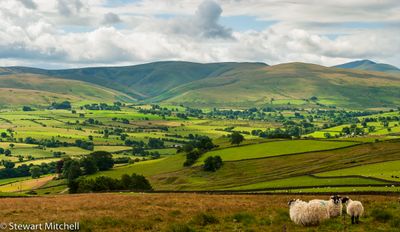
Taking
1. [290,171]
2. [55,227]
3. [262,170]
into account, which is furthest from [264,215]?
[262,170]

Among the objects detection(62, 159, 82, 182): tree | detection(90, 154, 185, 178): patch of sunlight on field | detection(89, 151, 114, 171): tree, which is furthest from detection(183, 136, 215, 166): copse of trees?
detection(62, 159, 82, 182): tree

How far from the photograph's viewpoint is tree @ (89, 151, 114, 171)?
166m

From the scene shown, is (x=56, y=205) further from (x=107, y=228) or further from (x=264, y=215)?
(x=264, y=215)

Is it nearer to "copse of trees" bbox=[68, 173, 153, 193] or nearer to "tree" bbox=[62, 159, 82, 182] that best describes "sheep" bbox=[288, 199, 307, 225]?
"copse of trees" bbox=[68, 173, 153, 193]

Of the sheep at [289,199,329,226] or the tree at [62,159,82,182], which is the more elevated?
the sheep at [289,199,329,226]

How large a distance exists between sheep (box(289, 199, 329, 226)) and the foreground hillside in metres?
0.51

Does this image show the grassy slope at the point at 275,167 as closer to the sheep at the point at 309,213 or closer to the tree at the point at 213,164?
the tree at the point at 213,164

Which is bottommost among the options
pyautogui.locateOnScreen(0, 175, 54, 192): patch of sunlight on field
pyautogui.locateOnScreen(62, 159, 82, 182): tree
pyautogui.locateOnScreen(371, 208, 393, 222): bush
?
pyautogui.locateOnScreen(0, 175, 54, 192): patch of sunlight on field

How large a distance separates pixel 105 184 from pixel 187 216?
2188 inches

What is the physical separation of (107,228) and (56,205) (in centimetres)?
1473

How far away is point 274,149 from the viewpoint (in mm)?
147625

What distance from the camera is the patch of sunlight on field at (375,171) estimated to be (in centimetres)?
8524

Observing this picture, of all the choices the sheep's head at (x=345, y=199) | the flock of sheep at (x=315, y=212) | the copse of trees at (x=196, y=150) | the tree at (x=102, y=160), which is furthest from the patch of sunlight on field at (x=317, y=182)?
the tree at (x=102, y=160)

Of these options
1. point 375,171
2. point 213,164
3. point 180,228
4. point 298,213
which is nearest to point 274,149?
point 213,164
